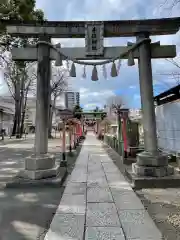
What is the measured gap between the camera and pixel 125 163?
9.70 meters

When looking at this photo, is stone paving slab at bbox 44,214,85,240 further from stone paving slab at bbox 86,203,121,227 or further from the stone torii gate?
the stone torii gate

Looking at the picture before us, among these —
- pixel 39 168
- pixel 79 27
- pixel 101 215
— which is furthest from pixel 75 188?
pixel 79 27

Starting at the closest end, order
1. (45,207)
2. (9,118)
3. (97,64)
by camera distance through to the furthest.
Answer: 1. (45,207)
2. (97,64)
3. (9,118)

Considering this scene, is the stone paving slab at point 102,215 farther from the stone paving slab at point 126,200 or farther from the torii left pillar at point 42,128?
the torii left pillar at point 42,128

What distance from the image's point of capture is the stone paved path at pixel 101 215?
3.41 metres

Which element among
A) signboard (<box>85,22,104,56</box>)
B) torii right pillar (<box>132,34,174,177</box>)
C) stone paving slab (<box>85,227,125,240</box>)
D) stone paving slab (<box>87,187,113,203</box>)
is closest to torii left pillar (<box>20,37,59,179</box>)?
signboard (<box>85,22,104,56</box>)

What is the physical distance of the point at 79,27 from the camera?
7.03 metres

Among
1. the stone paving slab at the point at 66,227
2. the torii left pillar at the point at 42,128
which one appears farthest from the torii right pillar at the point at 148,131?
the stone paving slab at the point at 66,227

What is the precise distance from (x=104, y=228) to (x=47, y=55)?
4.96 m

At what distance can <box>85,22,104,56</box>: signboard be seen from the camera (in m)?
6.96

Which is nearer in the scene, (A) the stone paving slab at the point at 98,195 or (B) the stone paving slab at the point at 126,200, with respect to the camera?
(B) the stone paving slab at the point at 126,200

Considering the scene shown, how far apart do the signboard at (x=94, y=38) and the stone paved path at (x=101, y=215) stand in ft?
11.7

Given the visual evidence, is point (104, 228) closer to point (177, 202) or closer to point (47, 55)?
point (177, 202)

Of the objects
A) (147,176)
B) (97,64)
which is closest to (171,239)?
(147,176)
